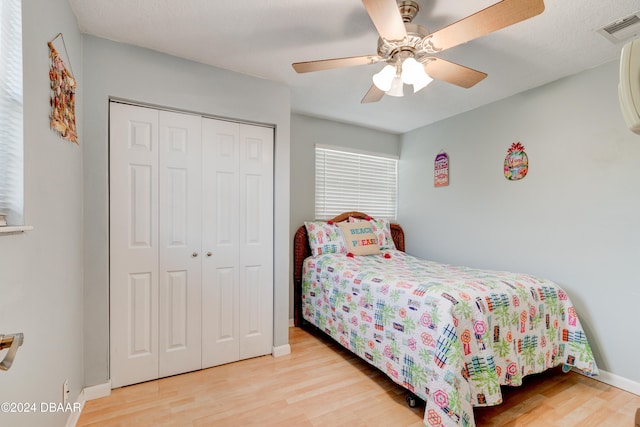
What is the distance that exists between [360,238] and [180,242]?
1852 millimetres

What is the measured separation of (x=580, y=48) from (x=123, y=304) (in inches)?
143

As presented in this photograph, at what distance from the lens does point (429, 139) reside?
3648 mm

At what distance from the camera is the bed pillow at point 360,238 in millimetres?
3189

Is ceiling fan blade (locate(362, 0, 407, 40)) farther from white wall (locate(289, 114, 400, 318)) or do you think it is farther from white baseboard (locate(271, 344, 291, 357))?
white baseboard (locate(271, 344, 291, 357))

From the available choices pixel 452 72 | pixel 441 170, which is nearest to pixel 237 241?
pixel 452 72

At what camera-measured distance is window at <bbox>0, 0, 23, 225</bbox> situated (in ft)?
3.23

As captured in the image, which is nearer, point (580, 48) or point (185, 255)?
point (580, 48)

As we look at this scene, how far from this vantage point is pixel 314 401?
1907mm

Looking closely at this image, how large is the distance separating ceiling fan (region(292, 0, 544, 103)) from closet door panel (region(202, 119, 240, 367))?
0.98 meters

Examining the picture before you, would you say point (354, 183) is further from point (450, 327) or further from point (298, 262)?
point (450, 327)

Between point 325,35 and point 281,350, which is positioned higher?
point 325,35

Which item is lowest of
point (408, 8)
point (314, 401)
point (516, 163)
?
point (314, 401)

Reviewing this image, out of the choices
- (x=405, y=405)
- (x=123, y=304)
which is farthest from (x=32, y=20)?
(x=405, y=405)

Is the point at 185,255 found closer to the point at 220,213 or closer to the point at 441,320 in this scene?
the point at 220,213
